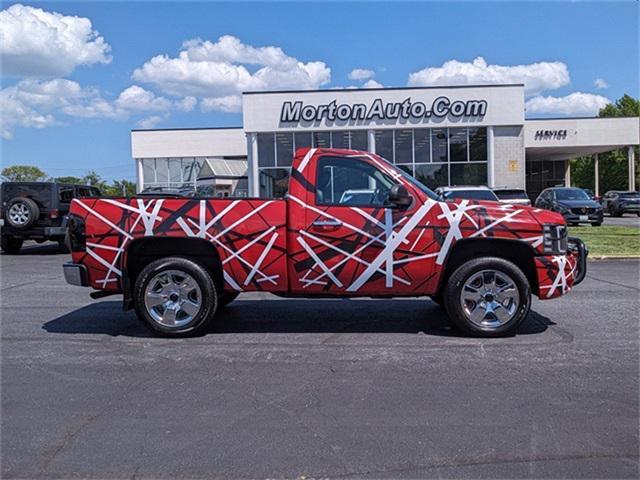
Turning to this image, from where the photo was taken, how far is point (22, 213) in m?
16.5

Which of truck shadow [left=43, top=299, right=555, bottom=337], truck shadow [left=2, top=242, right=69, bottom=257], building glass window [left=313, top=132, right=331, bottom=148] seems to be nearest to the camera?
truck shadow [left=43, top=299, right=555, bottom=337]

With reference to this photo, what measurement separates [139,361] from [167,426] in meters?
1.75

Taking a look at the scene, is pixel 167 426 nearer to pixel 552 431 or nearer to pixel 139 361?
pixel 139 361

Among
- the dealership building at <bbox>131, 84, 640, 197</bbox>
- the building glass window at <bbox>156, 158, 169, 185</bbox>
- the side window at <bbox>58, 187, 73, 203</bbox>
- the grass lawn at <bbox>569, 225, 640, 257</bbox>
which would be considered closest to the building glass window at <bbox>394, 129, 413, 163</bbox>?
the dealership building at <bbox>131, 84, 640, 197</bbox>

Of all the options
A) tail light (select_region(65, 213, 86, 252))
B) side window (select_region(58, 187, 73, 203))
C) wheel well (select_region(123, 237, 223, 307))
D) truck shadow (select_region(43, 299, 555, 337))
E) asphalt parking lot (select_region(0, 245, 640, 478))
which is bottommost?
asphalt parking lot (select_region(0, 245, 640, 478))

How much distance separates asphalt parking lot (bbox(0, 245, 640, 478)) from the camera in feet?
12.3

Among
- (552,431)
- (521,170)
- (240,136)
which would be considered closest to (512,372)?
(552,431)

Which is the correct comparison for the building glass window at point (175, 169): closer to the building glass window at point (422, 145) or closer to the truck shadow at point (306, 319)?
the building glass window at point (422, 145)

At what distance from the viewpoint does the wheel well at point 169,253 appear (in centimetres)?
666

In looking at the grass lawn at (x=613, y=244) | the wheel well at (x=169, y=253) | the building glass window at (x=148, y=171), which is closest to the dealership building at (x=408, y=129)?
the grass lawn at (x=613, y=244)

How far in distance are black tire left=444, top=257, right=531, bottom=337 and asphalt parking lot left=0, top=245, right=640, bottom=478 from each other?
0.55 feet

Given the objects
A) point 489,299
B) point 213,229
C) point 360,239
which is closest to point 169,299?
point 213,229

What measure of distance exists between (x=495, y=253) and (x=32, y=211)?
13551mm

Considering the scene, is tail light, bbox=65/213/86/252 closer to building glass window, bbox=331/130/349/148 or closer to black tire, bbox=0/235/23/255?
black tire, bbox=0/235/23/255
